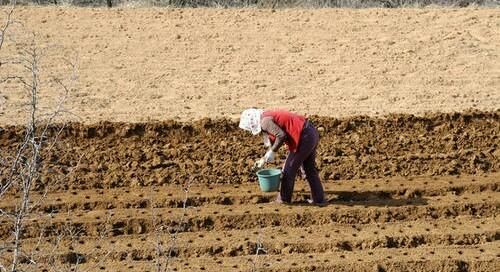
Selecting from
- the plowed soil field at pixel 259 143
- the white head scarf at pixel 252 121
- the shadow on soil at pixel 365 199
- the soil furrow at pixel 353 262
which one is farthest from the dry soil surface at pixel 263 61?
the soil furrow at pixel 353 262

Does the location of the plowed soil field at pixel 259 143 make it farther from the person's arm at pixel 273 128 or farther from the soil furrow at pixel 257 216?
the person's arm at pixel 273 128

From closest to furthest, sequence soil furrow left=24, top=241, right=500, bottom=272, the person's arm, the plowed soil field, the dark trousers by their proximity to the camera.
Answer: soil furrow left=24, top=241, right=500, bottom=272, the plowed soil field, the person's arm, the dark trousers

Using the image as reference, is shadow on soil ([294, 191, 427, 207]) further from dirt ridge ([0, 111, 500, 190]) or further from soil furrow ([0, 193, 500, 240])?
dirt ridge ([0, 111, 500, 190])

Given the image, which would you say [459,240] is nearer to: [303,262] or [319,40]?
[303,262]

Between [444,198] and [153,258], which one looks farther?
[444,198]

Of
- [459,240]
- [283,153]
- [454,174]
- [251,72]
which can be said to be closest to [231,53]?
[251,72]

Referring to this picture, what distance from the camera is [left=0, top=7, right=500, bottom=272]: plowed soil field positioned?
974cm

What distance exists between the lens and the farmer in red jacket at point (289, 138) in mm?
10078

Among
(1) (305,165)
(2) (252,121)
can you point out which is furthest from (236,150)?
(2) (252,121)

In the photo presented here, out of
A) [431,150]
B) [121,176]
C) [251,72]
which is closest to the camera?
[121,176]

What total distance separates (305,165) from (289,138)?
0.45 meters

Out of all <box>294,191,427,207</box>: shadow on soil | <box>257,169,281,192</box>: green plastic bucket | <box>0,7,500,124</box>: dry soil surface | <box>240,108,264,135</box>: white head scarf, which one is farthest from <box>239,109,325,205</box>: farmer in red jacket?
<box>0,7,500,124</box>: dry soil surface

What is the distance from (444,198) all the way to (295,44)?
7265 mm

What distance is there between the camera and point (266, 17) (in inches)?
746
